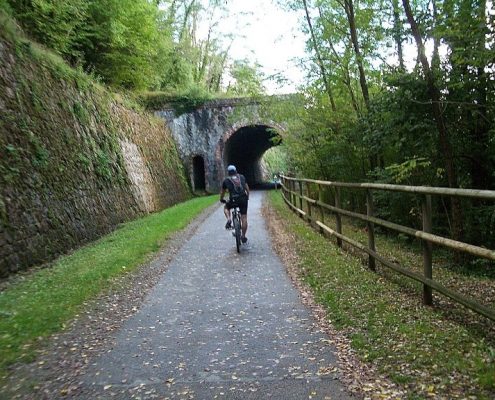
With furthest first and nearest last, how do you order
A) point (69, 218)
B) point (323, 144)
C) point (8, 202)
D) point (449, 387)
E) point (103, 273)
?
point (323, 144) → point (69, 218) → point (8, 202) → point (103, 273) → point (449, 387)

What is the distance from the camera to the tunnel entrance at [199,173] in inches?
1248

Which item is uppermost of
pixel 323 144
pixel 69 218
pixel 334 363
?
pixel 323 144

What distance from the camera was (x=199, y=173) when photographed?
32219 millimetres

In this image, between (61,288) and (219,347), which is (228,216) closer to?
(61,288)

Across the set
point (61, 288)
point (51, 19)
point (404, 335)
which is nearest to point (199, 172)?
point (51, 19)

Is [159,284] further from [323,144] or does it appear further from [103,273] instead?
[323,144]

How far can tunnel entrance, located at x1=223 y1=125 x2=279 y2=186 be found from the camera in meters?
32.7

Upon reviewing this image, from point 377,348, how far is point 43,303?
13.9ft

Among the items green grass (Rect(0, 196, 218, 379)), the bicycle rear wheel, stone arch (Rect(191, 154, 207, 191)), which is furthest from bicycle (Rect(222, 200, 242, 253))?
stone arch (Rect(191, 154, 207, 191))

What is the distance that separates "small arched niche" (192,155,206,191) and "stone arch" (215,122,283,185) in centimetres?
150

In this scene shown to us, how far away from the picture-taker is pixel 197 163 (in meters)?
32.0

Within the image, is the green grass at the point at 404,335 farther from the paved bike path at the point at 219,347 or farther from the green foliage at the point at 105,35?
the green foliage at the point at 105,35

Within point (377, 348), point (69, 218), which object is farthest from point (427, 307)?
point (69, 218)

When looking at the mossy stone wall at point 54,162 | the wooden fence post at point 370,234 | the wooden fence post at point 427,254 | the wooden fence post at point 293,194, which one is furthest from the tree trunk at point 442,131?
the wooden fence post at point 293,194
